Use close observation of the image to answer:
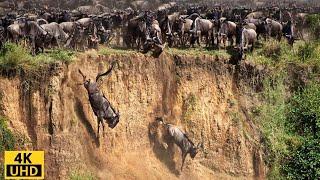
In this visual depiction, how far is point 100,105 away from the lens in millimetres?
19359

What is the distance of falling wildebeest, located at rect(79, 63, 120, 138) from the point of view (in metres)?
19.2

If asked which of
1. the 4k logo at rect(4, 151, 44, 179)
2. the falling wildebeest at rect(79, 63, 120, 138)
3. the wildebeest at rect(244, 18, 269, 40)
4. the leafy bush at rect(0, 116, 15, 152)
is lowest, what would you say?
the 4k logo at rect(4, 151, 44, 179)

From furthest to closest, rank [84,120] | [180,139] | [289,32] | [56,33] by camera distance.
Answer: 1. [289,32]
2. [56,33]
3. [180,139]
4. [84,120]

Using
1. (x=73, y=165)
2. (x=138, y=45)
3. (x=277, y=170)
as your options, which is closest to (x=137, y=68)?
(x=138, y=45)

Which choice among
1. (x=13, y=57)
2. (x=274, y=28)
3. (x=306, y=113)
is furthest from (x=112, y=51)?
(x=274, y=28)

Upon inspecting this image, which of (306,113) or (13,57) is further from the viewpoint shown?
(306,113)

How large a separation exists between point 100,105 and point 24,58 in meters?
3.09

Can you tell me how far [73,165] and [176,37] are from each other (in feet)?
26.0

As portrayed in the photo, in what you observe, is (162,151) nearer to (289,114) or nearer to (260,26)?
(289,114)

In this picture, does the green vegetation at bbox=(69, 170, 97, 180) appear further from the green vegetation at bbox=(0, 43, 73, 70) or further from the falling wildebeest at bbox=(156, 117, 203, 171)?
the green vegetation at bbox=(0, 43, 73, 70)

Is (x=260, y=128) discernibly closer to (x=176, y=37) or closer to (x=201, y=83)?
(x=201, y=83)

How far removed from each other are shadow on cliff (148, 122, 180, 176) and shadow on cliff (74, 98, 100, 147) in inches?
91.0

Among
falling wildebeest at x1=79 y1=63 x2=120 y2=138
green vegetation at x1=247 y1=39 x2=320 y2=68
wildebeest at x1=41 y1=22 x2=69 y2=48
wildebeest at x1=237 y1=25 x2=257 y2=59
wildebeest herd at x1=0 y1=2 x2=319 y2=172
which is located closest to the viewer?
falling wildebeest at x1=79 y1=63 x2=120 y2=138

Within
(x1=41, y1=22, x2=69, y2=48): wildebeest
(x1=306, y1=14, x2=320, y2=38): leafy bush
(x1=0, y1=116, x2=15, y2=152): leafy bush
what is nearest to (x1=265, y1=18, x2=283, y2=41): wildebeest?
(x1=306, y1=14, x2=320, y2=38): leafy bush
